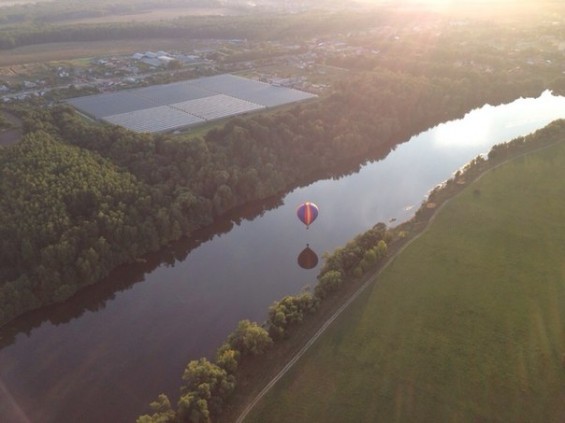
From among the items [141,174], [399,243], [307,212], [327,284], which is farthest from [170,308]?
[399,243]

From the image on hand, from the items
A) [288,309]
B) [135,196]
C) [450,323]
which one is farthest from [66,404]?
[450,323]

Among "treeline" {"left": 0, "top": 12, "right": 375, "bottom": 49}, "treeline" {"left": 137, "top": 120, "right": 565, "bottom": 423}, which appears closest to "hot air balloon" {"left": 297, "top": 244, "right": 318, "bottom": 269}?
"treeline" {"left": 137, "top": 120, "right": 565, "bottom": 423}

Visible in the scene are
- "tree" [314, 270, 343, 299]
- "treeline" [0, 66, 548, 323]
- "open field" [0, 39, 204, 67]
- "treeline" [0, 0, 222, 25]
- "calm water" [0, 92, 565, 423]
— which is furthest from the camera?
"treeline" [0, 0, 222, 25]

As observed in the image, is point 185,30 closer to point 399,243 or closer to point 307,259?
point 307,259

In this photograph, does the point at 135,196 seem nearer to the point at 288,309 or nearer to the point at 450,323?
the point at 288,309

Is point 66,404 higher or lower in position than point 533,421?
lower

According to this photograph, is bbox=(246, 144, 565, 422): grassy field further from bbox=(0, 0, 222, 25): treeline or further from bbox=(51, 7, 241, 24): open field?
bbox=(0, 0, 222, 25): treeline

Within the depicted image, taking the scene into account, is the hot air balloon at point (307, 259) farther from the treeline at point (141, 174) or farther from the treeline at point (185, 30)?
the treeline at point (185, 30)
